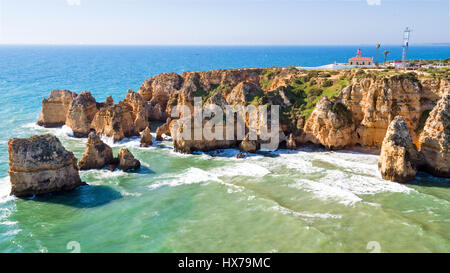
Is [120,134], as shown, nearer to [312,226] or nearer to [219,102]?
[219,102]

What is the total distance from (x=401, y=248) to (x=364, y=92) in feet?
84.2

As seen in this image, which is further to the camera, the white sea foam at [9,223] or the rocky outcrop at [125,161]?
the rocky outcrop at [125,161]

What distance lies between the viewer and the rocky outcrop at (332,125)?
143 feet

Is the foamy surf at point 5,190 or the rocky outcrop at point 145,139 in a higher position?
the rocky outcrop at point 145,139

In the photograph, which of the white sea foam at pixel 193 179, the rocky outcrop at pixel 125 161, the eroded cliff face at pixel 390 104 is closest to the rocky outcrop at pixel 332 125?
the eroded cliff face at pixel 390 104

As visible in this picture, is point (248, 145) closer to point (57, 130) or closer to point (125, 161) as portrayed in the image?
point (125, 161)

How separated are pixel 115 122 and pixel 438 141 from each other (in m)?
41.4

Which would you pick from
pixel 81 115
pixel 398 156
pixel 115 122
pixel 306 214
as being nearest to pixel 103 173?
pixel 115 122

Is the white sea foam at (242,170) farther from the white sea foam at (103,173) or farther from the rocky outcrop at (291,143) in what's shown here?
the white sea foam at (103,173)

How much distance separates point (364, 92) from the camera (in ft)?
145

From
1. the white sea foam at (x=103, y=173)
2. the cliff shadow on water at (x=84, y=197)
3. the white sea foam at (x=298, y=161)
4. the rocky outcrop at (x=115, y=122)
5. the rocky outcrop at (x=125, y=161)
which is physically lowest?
the cliff shadow on water at (x=84, y=197)

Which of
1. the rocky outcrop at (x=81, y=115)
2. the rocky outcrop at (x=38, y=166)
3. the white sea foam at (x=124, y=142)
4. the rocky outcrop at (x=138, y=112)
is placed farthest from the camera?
the rocky outcrop at (x=138, y=112)

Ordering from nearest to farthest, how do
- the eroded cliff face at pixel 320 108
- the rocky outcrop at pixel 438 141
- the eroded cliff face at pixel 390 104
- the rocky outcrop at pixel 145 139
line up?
the rocky outcrop at pixel 438 141 < the eroded cliff face at pixel 320 108 < the eroded cliff face at pixel 390 104 < the rocky outcrop at pixel 145 139

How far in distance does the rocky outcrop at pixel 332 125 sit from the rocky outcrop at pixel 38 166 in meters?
30.2
